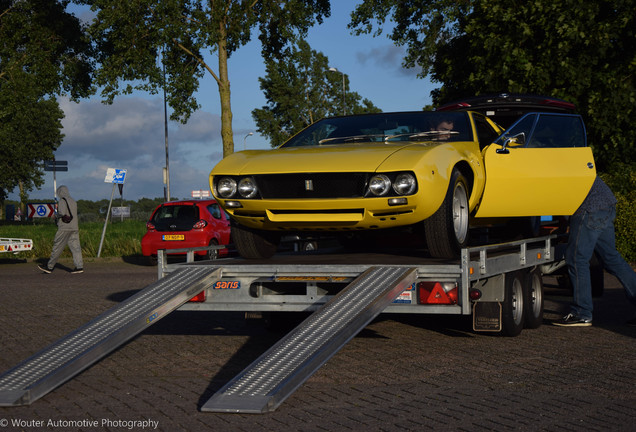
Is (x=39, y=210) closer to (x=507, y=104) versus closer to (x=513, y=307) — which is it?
(x=507, y=104)

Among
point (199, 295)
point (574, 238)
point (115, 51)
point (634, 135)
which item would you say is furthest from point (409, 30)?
point (199, 295)

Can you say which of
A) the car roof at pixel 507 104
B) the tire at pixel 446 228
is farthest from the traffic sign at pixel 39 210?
the tire at pixel 446 228

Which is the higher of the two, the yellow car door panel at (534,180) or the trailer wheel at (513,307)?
the yellow car door panel at (534,180)

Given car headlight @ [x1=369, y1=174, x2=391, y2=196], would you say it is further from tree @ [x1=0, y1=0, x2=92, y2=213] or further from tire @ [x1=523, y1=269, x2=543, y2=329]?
tree @ [x1=0, y1=0, x2=92, y2=213]

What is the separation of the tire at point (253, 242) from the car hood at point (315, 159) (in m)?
0.68

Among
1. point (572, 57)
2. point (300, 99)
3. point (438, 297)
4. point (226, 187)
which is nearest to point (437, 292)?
point (438, 297)

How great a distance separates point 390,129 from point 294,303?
2.44 meters

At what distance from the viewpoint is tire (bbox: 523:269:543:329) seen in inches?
331

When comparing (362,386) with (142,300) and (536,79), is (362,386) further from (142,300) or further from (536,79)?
(536,79)

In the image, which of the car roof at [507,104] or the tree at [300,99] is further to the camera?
the tree at [300,99]

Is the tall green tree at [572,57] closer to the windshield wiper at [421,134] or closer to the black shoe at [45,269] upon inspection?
the black shoe at [45,269]

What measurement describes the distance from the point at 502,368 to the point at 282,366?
2.08 meters

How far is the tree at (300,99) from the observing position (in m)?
69.7

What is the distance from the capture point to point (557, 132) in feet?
30.1
